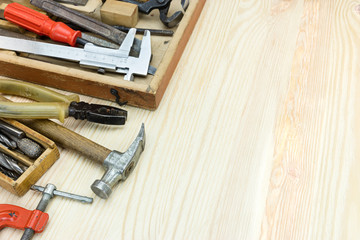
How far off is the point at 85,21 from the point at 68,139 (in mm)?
395

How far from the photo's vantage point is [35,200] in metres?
0.74

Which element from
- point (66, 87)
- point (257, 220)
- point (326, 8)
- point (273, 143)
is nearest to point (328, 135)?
point (273, 143)

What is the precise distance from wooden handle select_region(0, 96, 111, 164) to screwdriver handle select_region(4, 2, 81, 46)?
0.25m

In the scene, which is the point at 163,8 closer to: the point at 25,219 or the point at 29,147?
the point at 29,147

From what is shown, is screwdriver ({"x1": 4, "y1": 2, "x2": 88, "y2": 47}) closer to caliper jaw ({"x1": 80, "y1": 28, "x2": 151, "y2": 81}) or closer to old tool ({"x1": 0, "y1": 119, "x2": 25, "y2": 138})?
caliper jaw ({"x1": 80, "y1": 28, "x2": 151, "y2": 81})

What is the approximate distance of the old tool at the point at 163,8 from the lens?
103cm

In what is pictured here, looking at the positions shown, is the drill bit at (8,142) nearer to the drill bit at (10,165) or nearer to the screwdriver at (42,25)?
the drill bit at (10,165)

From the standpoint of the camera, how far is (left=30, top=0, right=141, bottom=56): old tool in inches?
38.5

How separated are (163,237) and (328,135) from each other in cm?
48

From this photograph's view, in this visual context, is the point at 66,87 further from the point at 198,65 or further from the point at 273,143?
the point at 273,143

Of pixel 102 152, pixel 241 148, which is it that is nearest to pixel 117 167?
pixel 102 152

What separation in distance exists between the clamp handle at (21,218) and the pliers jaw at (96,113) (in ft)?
0.76

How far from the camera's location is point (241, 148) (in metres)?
0.83

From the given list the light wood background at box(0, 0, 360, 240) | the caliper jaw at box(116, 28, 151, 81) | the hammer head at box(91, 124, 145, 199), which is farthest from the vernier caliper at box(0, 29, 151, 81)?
the hammer head at box(91, 124, 145, 199)
